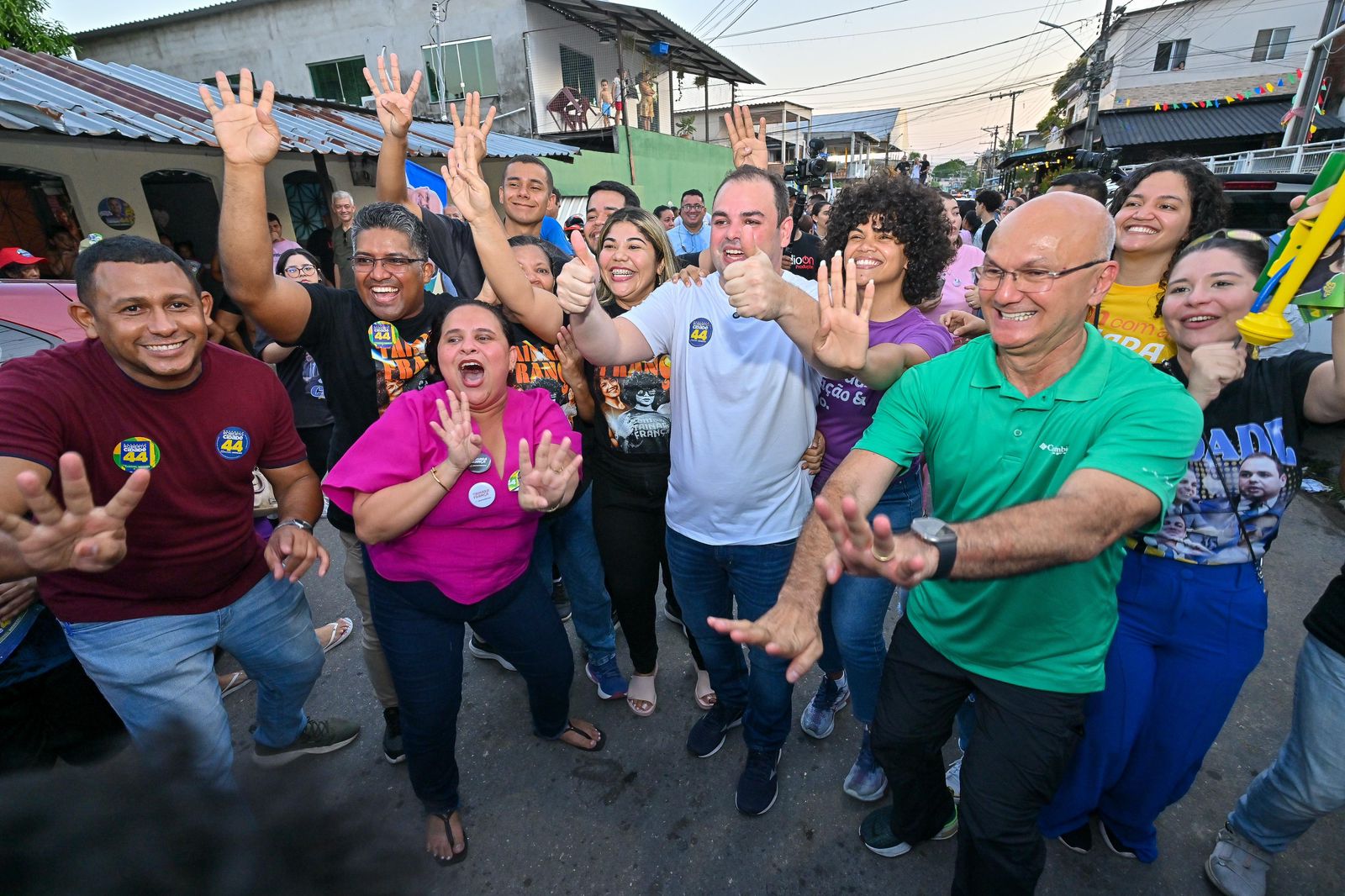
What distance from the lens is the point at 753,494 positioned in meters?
2.20

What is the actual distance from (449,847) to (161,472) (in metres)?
1.60

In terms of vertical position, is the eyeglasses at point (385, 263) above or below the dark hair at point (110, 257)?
below

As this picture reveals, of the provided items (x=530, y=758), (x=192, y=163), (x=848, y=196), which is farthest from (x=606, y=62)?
(x=530, y=758)

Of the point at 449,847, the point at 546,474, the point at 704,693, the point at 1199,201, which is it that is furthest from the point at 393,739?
the point at 1199,201

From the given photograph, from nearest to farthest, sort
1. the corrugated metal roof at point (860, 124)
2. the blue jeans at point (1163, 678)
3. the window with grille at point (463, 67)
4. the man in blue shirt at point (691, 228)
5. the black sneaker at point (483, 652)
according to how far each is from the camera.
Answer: the blue jeans at point (1163, 678) < the black sneaker at point (483, 652) < the man in blue shirt at point (691, 228) < the window with grille at point (463, 67) < the corrugated metal roof at point (860, 124)

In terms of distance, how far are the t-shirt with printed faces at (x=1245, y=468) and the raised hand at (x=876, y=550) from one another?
3.48 feet

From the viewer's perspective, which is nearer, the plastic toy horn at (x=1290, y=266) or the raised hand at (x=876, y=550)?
the raised hand at (x=876, y=550)

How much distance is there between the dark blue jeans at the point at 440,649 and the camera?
2127 millimetres

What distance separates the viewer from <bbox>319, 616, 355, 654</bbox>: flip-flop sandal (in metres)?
3.46

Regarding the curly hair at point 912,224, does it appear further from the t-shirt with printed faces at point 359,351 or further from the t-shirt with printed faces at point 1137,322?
the t-shirt with printed faces at point 359,351

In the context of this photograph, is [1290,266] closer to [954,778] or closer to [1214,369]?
[1214,369]

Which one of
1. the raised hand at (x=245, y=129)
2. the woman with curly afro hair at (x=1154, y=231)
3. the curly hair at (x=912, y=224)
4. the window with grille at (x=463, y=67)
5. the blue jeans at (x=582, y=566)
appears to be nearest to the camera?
the raised hand at (x=245, y=129)

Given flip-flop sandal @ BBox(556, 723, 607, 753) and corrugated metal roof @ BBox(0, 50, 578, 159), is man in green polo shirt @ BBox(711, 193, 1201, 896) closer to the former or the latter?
flip-flop sandal @ BBox(556, 723, 607, 753)

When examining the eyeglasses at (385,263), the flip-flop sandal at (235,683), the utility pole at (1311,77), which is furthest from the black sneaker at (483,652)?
the utility pole at (1311,77)
